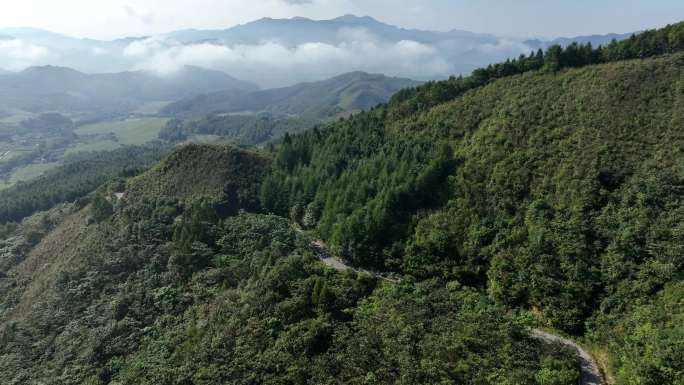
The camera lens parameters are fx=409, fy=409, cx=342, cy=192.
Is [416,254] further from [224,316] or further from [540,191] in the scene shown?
[224,316]

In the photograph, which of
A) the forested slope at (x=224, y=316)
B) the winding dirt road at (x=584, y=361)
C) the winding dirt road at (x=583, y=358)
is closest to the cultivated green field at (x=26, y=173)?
the forested slope at (x=224, y=316)

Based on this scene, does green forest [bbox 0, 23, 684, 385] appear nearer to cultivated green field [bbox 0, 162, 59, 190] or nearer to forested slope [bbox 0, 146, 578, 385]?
forested slope [bbox 0, 146, 578, 385]

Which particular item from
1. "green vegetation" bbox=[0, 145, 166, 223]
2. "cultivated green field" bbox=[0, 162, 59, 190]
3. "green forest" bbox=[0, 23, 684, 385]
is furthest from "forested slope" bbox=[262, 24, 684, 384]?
"cultivated green field" bbox=[0, 162, 59, 190]

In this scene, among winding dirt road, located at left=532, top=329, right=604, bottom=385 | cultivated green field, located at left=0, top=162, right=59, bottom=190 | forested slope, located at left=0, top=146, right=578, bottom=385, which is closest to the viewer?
winding dirt road, located at left=532, top=329, right=604, bottom=385

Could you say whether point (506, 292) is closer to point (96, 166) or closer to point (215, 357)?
point (215, 357)

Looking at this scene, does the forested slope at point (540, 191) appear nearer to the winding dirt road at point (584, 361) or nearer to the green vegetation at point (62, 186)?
the winding dirt road at point (584, 361)

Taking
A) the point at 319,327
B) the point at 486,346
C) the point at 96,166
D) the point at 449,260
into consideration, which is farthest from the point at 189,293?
the point at 96,166

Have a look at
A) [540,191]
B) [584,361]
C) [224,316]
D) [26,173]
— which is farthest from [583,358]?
[26,173]

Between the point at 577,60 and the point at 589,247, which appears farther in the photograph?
the point at 577,60
